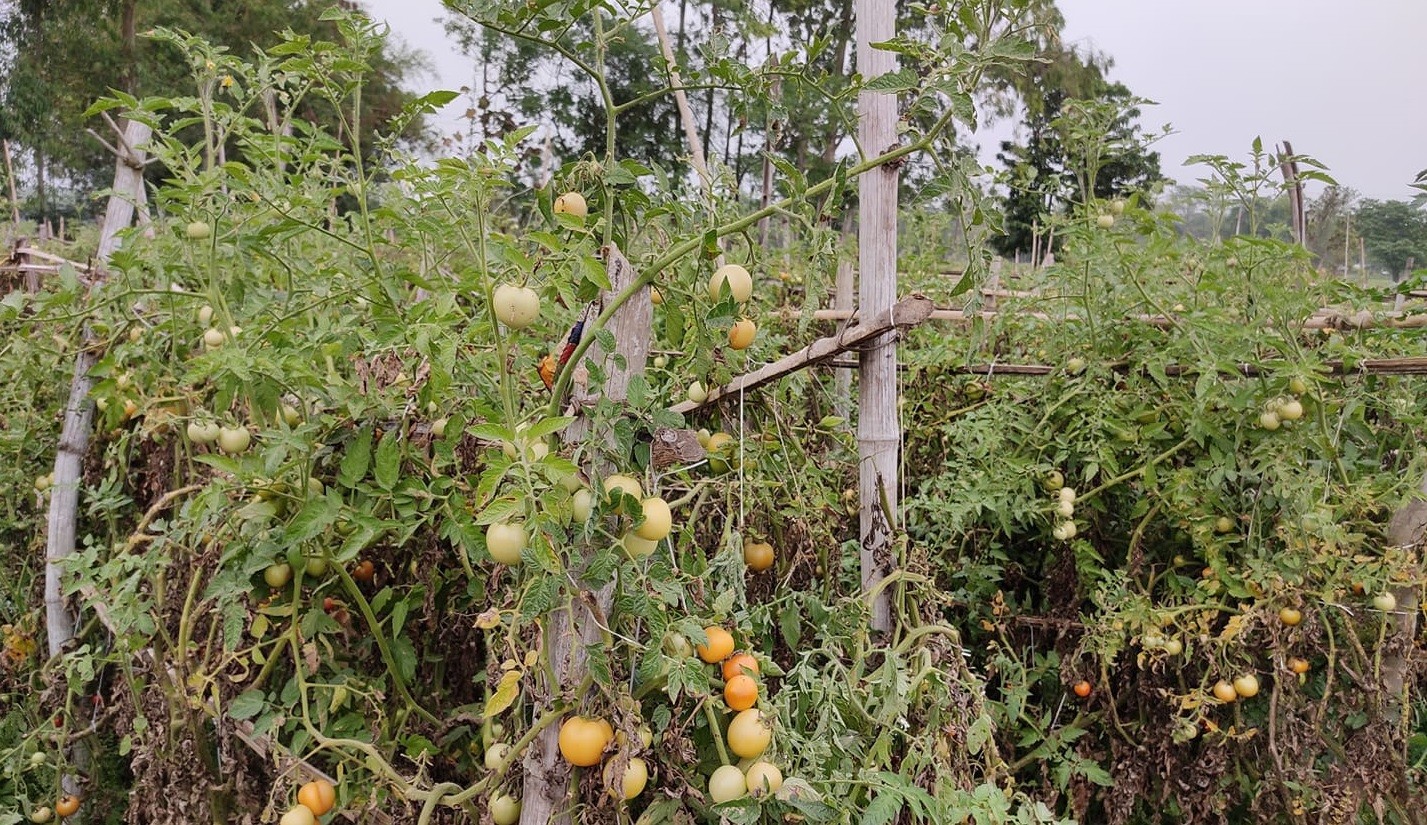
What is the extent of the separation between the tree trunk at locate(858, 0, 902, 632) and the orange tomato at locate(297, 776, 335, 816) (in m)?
0.94

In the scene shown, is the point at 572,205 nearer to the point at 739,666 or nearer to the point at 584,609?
the point at 584,609

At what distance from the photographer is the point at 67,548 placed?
6.83 ft

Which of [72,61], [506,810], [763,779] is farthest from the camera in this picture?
[72,61]

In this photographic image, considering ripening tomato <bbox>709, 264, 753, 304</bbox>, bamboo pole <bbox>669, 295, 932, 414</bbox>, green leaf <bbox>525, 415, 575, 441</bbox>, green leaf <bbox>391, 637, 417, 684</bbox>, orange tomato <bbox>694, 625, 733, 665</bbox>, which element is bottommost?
green leaf <bbox>391, 637, 417, 684</bbox>

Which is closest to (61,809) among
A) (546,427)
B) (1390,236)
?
(546,427)

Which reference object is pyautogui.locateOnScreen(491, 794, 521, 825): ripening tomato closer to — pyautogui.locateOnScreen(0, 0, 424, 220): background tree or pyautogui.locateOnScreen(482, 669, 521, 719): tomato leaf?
pyautogui.locateOnScreen(482, 669, 521, 719): tomato leaf

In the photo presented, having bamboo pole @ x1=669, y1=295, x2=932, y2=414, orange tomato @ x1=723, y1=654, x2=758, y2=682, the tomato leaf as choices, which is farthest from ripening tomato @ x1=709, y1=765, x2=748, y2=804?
bamboo pole @ x1=669, y1=295, x2=932, y2=414

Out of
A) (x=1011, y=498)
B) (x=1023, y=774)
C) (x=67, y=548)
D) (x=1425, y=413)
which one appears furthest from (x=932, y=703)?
(x=67, y=548)

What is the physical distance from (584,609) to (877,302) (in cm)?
69

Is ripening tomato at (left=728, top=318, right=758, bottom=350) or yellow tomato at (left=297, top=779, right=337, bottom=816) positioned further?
yellow tomato at (left=297, top=779, right=337, bottom=816)

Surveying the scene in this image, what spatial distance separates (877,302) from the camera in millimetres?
1335

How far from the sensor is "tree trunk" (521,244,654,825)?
99 cm

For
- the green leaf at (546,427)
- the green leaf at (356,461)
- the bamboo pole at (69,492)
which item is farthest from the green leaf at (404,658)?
the bamboo pole at (69,492)

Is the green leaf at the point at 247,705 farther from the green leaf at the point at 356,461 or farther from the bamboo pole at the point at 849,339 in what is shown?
the bamboo pole at the point at 849,339
